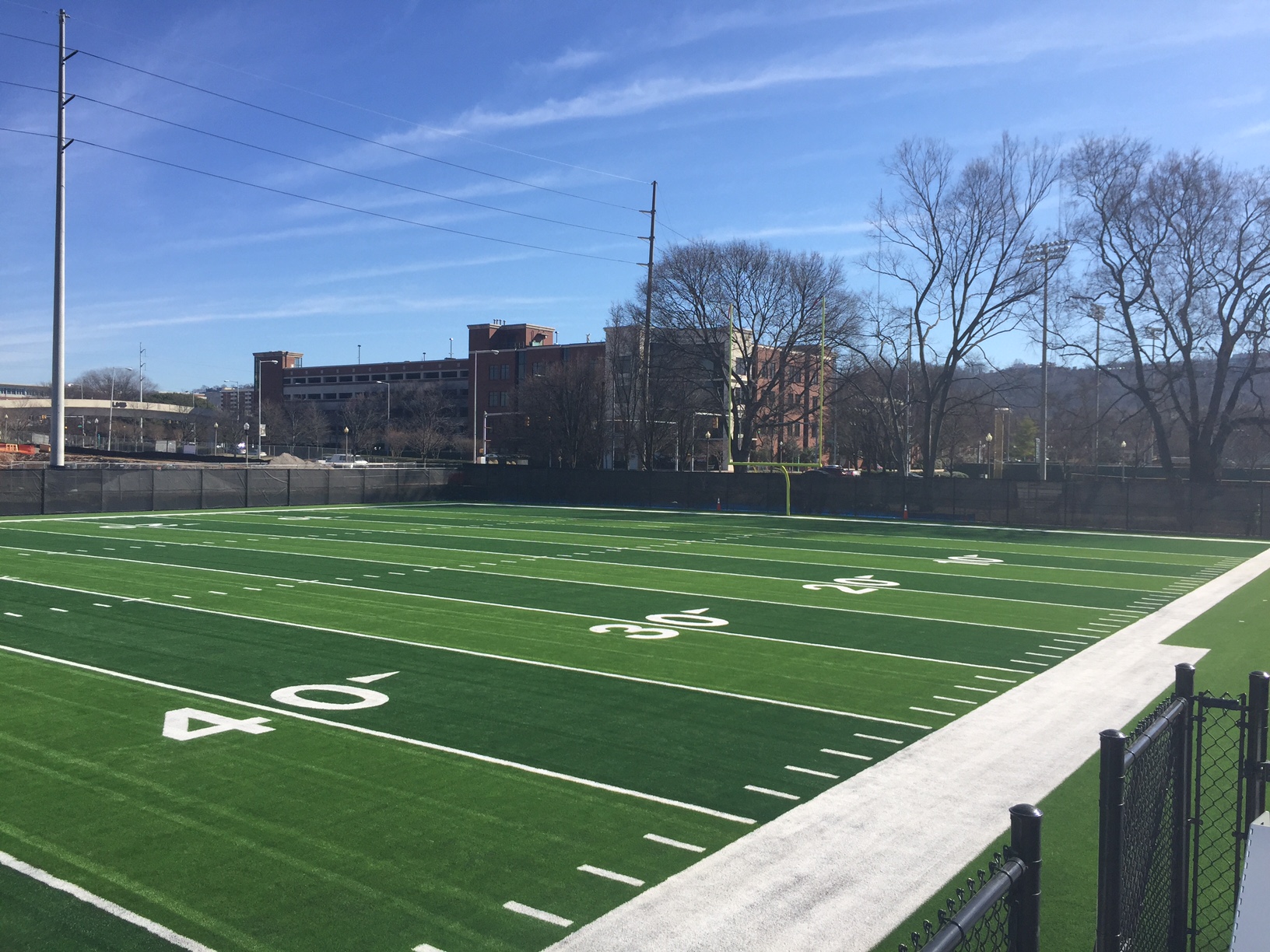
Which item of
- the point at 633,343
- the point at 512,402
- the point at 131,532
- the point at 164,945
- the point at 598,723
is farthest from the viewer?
the point at 512,402

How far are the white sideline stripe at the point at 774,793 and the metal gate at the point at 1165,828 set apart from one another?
2.41 m

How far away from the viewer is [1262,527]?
32469mm

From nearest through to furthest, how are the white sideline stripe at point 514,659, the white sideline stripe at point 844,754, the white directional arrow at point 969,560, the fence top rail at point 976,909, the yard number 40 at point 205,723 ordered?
the fence top rail at point 976,909 → the white sideline stripe at point 844,754 → the yard number 40 at point 205,723 → the white sideline stripe at point 514,659 → the white directional arrow at point 969,560

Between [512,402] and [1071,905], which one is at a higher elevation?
[512,402]

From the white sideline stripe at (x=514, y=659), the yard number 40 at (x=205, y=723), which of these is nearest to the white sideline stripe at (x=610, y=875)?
the white sideline stripe at (x=514, y=659)

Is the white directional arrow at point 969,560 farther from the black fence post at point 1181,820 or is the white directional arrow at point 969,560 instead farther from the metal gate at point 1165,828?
the black fence post at point 1181,820

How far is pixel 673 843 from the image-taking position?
6129 mm

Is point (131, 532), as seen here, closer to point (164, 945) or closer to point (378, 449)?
point (164, 945)

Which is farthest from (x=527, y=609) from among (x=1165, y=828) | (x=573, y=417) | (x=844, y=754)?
(x=573, y=417)

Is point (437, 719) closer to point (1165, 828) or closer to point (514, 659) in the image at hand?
point (514, 659)

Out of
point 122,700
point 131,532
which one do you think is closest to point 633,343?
point 131,532

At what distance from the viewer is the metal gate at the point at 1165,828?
129 inches

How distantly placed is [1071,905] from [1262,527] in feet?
107

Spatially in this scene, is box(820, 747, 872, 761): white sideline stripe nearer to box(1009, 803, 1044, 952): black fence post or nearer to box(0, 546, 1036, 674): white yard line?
box(0, 546, 1036, 674): white yard line
